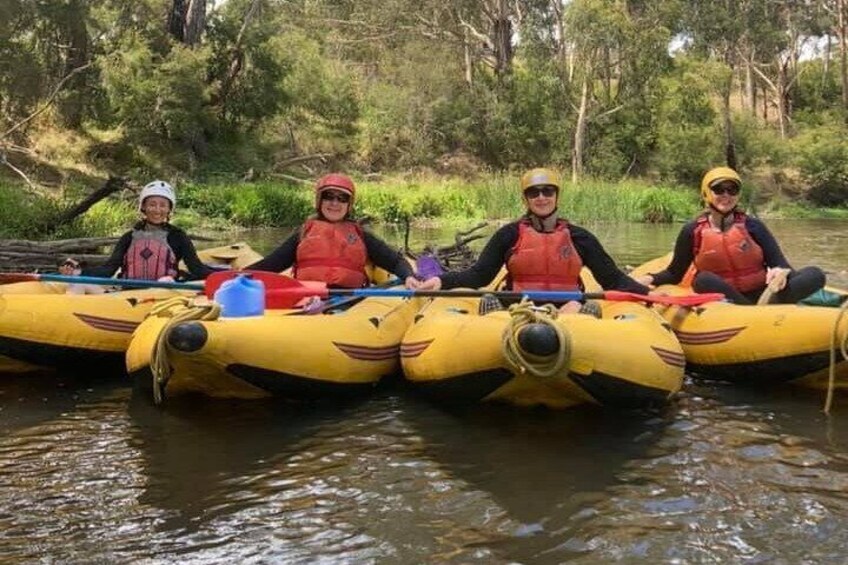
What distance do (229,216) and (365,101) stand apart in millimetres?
12802

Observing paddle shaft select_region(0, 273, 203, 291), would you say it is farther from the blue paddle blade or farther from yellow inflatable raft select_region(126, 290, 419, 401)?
the blue paddle blade

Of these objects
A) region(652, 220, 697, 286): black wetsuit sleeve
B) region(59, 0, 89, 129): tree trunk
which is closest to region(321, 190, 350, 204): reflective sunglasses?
region(652, 220, 697, 286): black wetsuit sleeve

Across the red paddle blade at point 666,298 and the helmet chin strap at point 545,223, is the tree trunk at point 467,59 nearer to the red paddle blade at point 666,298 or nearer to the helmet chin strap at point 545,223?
the helmet chin strap at point 545,223

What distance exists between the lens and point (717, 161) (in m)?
29.4

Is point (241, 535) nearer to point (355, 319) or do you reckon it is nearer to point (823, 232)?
point (355, 319)

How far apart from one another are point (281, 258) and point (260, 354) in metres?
→ 1.64

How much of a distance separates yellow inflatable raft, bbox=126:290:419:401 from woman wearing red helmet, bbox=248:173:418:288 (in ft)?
2.60

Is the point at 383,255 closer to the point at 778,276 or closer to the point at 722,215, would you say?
the point at 722,215

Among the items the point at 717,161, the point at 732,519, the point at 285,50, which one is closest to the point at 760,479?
the point at 732,519

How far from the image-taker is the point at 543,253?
5324mm

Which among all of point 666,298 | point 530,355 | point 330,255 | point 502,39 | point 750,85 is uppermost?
point 502,39

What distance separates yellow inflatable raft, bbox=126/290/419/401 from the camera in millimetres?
4262

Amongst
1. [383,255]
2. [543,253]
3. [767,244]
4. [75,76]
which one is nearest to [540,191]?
[543,253]

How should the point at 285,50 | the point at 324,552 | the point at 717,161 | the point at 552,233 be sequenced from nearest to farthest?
the point at 324,552
the point at 552,233
the point at 285,50
the point at 717,161
